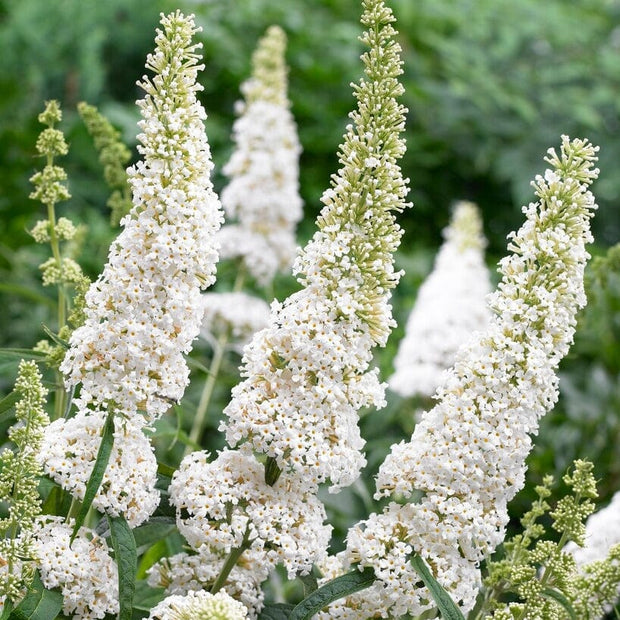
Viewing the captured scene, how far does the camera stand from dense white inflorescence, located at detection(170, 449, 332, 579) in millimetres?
1077

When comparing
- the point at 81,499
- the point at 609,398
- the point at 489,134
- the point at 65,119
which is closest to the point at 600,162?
the point at 489,134

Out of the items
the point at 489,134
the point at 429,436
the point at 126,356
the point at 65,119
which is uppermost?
the point at 65,119

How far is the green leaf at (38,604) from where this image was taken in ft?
3.26

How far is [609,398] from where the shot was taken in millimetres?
2855

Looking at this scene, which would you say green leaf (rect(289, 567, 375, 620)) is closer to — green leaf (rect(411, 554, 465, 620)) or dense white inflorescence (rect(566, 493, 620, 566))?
green leaf (rect(411, 554, 465, 620))

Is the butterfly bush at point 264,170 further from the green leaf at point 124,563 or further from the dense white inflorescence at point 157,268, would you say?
the green leaf at point 124,563

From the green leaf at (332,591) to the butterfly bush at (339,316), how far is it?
104mm

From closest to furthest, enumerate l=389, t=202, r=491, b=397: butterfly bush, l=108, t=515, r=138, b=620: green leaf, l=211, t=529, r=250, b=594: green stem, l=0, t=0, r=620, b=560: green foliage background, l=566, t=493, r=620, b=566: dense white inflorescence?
1. l=108, t=515, r=138, b=620: green leaf
2. l=211, t=529, r=250, b=594: green stem
3. l=566, t=493, r=620, b=566: dense white inflorescence
4. l=389, t=202, r=491, b=397: butterfly bush
5. l=0, t=0, r=620, b=560: green foliage background

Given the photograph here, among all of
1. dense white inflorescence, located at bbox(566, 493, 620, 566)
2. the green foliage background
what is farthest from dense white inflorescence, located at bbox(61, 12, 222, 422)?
the green foliage background

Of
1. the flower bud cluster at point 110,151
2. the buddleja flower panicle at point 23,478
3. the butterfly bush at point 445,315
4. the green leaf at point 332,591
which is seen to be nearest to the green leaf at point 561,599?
the green leaf at point 332,591

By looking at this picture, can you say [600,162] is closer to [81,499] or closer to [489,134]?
[489,134]

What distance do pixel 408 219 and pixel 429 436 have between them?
124 inches

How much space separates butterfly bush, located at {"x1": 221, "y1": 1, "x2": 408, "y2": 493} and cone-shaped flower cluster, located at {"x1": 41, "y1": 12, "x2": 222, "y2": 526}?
0.10m

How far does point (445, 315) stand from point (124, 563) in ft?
5.22
